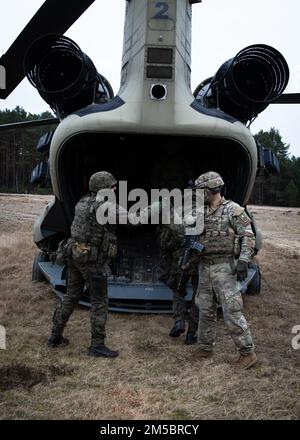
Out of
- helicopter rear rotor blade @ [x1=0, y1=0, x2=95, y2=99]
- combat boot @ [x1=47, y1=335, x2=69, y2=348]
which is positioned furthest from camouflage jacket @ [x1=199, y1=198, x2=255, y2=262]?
helicopter rear rotor blade @ [x1=0, y1=0, x2=95, y2=99]

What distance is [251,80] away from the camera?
18.7ft

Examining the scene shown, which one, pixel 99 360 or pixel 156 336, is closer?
pixel 99 360

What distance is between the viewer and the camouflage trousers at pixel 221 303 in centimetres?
404

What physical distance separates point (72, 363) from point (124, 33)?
4308mm

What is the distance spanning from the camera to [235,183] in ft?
20.0

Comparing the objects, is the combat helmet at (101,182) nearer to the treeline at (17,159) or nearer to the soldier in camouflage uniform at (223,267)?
the soldier in camouflage uniform at (223,267)

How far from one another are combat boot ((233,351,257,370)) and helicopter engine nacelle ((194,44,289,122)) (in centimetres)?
288

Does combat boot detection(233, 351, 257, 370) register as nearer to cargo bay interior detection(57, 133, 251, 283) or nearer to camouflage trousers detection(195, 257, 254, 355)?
camouflage trousers detection(195, 257, 254, 355)

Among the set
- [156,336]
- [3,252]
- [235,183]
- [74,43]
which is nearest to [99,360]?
[156,336]

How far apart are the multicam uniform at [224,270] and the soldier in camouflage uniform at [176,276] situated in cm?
41

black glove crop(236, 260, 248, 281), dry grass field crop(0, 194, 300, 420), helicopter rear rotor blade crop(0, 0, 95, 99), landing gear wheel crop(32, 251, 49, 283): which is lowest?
dry grass field crop(0, 194, 300, 420)

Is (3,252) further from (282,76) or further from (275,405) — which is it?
(275,405)

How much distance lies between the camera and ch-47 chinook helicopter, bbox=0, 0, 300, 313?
17.1 feet
